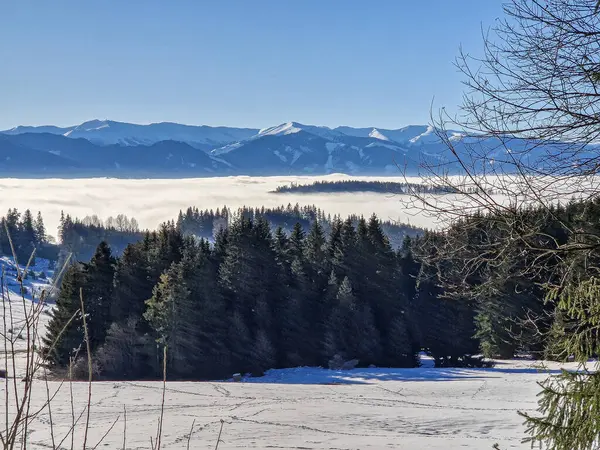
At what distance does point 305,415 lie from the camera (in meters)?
13.7

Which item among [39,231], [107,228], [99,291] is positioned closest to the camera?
[99,291]

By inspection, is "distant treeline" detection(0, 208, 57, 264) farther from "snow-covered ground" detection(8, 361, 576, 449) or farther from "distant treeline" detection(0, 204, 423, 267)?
"snow-covered ground" detection(8, 361, 576, 449)

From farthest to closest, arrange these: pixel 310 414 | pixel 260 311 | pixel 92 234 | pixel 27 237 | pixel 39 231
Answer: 1. pixel 92 234
2. pixel 39 231
3. pixel 27 237
4. pixel 260 311
5. pixel 310 414

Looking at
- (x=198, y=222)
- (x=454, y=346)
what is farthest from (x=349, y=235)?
(x=198, y=222)

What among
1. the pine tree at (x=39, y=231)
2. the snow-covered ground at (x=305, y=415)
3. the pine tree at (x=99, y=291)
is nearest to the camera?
the snow-covered ground at (x=305, y=415)

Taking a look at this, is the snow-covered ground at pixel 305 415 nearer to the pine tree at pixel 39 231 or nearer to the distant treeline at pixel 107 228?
the distant treeline at pixel 107 228

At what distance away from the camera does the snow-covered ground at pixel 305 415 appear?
35.6ft

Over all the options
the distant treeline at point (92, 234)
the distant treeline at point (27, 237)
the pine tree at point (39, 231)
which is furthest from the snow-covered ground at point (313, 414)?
the pine tree at point (39, 231)

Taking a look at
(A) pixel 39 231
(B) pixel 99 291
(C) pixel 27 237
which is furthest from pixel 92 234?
(B) pixel 99 291

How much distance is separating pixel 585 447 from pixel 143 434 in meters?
9.56

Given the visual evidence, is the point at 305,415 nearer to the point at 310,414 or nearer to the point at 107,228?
the point at 310,414

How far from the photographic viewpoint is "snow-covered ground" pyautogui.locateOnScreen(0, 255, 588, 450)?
1085cm


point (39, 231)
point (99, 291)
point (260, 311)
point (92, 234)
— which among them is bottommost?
point (92, 234)

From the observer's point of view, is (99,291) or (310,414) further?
(99,291)
